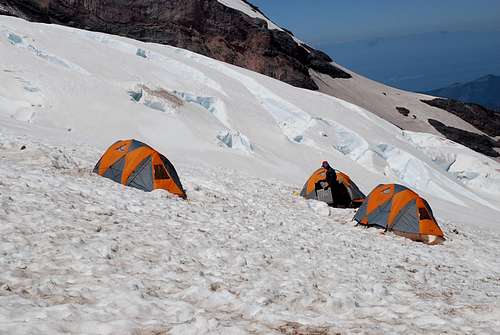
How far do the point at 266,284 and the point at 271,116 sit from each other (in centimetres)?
2883

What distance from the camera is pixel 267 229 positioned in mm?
13547

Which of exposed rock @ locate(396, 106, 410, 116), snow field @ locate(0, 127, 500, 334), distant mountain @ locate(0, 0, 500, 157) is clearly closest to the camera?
snow field @ locate(0, 127, 500, 334)

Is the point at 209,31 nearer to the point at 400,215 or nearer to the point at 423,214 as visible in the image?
the point at 400,215

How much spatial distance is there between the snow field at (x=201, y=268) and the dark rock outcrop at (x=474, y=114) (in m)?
61.9

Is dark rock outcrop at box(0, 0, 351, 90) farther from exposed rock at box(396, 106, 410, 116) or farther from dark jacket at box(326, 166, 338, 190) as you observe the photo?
dark jacket at box(326, 166, 338, 190)

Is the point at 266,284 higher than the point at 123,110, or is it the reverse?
the point at 123,110

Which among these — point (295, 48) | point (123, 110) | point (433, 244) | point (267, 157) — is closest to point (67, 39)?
point (123, 110)

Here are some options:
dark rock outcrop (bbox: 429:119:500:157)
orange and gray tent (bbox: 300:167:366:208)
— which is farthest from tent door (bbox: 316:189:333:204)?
dark rock outcrop (bbox: 429:119:500:157)

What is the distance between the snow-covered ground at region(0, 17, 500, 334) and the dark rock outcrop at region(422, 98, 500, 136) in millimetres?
42150

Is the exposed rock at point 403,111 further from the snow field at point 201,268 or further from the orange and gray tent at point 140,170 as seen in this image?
the orange and gray tent at point 140,170

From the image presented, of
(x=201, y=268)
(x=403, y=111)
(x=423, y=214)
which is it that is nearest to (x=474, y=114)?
(x=403, y=111)

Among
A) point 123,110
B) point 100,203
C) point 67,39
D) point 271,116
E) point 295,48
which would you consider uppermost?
point 295,48

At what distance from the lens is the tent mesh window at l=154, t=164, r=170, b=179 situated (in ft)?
53.1

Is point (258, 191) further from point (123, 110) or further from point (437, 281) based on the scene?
point (123, 110)
